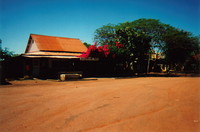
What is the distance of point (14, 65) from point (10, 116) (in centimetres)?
1515

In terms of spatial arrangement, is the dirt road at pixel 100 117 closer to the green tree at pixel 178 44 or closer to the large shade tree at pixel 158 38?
the large shade tree at pixel 158 38

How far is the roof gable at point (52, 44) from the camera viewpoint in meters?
23.2

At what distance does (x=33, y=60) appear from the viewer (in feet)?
62.0

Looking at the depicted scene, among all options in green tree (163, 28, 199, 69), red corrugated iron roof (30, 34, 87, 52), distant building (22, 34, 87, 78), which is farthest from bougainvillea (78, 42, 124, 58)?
green tree (163, 28, 199, 69)

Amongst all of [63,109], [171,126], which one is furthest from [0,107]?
[171,126]

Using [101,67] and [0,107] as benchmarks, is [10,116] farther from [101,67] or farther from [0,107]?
[101,67]

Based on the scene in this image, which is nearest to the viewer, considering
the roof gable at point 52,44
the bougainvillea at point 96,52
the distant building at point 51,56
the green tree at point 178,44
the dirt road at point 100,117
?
the dirt road at point 100,117

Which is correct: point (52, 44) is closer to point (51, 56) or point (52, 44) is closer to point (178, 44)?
point (51, 56)

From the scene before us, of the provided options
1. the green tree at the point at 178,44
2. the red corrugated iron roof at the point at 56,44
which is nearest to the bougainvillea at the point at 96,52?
the red corrugated iron roof at the point at 56,44

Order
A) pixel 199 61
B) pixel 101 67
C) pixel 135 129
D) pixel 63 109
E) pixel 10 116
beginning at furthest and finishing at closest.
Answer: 1. pixel 199 61
2. pixel 101 67
3. pixel 63 109
4. pixel 10 116
5. pixel 135 129

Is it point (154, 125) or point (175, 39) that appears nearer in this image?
point (154, 125)

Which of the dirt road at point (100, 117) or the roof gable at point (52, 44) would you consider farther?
the roof gable at point (52, 44)

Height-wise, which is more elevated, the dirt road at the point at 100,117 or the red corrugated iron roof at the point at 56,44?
the red corrugated iron roof at the point at 56,44

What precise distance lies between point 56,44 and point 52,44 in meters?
0.71
